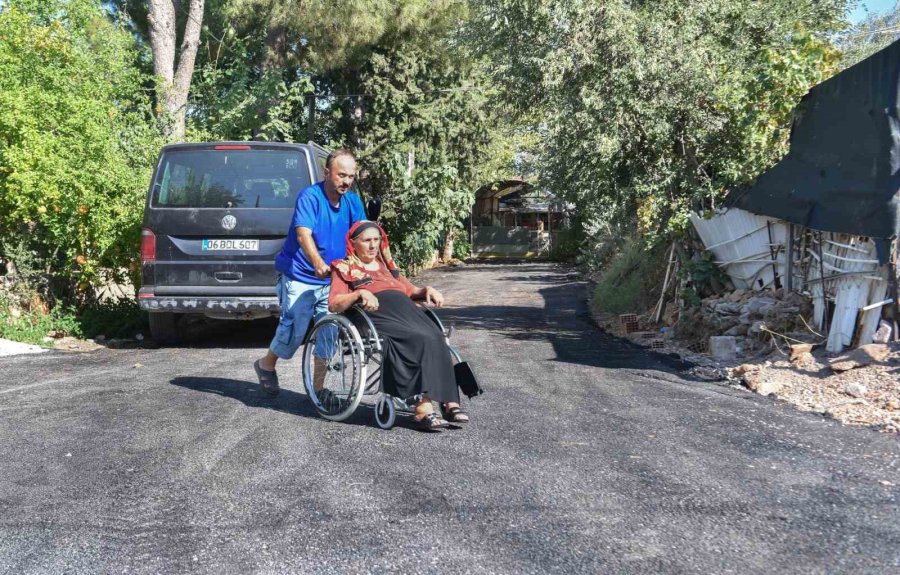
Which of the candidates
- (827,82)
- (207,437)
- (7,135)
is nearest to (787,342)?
(827,82)

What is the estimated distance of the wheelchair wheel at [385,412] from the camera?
5.77 m

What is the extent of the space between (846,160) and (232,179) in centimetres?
637

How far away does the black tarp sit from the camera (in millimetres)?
7883

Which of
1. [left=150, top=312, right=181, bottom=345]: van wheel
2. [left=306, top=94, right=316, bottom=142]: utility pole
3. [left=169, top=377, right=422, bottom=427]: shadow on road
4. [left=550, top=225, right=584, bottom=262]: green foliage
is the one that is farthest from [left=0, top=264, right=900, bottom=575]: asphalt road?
[left=550, top=225, right=584, bottom=262]: green foliage

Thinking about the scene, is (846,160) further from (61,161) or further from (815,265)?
(61,161)

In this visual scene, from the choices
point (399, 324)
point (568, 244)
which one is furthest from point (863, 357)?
point (568, 244)

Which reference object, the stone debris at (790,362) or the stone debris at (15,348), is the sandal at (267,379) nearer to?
the stone debris at (790,362)

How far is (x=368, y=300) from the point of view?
5.72 meters

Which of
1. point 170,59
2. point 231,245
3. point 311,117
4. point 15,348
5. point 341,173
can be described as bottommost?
point 15,348

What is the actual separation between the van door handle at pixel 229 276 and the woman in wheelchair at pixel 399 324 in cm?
376

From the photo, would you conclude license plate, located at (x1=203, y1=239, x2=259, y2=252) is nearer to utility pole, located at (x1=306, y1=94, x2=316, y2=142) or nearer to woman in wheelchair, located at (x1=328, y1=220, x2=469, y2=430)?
woman in wheelchair, located at (x1=328, y1=220, x2=469, y2=430)

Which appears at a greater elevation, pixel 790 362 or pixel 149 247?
pixel 149 247

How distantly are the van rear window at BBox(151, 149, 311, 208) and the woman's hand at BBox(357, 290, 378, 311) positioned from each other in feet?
13.9

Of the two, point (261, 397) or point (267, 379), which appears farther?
point (261, 397)
